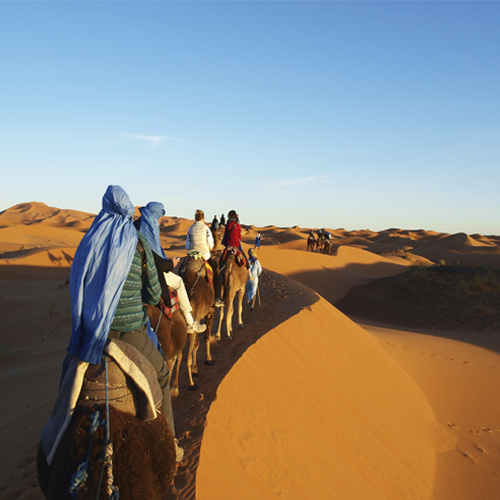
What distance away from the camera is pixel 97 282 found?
231cm

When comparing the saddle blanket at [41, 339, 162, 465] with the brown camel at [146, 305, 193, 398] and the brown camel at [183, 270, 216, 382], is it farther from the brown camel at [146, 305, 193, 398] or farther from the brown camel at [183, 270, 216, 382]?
the brown camel at [183, 270, 216, 382]

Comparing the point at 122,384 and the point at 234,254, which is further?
the point at 234,254

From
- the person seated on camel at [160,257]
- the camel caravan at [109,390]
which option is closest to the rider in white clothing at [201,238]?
the person seated on camel at [160,257]

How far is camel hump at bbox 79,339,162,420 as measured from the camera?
2.23 m

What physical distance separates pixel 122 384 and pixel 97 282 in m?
0.64

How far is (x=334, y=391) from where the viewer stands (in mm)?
6375

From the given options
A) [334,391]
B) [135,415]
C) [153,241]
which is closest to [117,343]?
[135,415]

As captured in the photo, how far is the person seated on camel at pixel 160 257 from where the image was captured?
3.33m

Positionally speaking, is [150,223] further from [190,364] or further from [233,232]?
[233,232]

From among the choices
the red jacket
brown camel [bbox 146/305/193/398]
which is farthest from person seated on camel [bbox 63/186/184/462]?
the red jacket

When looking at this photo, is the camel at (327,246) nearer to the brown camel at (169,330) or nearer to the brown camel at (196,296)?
the brown camel at (196,296)

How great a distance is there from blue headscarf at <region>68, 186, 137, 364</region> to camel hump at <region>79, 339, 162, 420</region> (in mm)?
88

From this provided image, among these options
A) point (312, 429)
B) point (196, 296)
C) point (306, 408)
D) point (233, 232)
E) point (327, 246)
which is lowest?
point (312, 429)

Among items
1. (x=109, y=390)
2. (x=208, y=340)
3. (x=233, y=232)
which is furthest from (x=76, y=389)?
(x=233, y=232)
